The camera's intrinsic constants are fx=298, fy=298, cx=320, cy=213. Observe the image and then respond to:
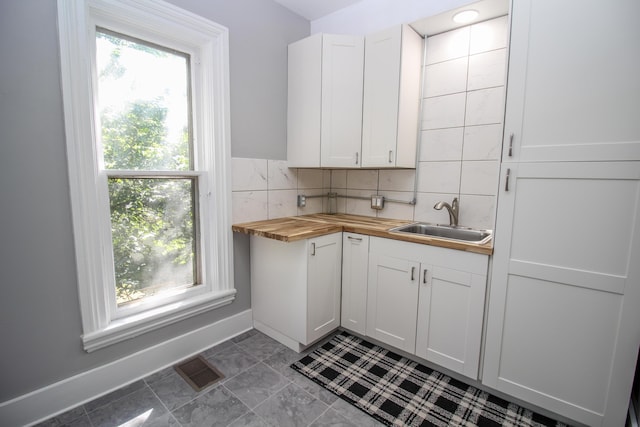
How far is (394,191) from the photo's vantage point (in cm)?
243

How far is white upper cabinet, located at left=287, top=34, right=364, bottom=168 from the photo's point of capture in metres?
2.16

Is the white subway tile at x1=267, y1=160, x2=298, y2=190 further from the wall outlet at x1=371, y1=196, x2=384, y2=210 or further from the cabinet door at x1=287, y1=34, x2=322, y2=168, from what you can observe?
the wall outlet at x1=371, y1=196, x2=384, y2=210

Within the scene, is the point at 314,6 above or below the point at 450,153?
above

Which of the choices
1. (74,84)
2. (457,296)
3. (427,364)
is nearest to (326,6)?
(74,84)

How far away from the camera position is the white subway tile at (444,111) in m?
2.07

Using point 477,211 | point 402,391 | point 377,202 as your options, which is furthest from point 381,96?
point 402,391

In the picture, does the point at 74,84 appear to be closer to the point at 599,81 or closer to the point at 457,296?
the point at 457,296

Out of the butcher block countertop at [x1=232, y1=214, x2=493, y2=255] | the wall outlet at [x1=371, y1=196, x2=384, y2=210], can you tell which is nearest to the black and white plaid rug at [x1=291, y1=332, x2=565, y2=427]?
the butcher block countertop at [x1=232, y1=214, x2=493, y2=255]

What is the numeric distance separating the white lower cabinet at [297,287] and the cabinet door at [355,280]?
5 centimetres

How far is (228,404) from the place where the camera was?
1549mm

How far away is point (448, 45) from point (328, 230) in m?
1.54

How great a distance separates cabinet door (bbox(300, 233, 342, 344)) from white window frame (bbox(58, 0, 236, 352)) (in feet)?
2.05

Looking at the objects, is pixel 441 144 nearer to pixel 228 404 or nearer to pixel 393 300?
pixel 393 300

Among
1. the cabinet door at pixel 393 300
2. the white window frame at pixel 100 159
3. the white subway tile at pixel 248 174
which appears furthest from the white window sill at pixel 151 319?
the cabinet door at pixel 393 300
